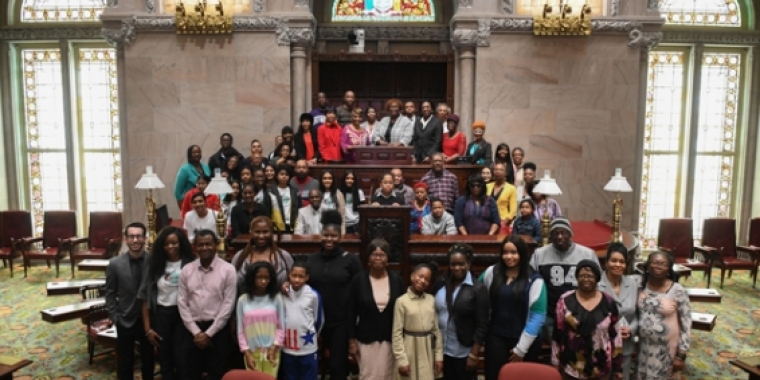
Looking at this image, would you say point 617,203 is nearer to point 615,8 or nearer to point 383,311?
point 383,311

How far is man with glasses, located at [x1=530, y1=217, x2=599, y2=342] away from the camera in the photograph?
200 inches

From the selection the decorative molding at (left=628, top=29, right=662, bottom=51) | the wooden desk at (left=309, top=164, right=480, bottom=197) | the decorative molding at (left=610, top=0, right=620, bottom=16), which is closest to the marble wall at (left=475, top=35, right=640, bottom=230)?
the decorative molding at (left=628, top=29, right=662, bottom=51)

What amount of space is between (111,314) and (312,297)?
181 cm

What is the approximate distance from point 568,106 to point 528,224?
494 centimetres

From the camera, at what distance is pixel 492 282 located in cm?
468

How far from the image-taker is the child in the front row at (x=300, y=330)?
4.62 m

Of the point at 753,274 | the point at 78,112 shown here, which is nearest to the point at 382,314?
the point at 753,274

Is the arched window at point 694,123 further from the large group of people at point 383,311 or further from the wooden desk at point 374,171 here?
the large group of people at point 383,311

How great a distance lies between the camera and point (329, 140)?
9.20 m

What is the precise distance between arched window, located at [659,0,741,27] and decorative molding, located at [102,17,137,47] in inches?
404

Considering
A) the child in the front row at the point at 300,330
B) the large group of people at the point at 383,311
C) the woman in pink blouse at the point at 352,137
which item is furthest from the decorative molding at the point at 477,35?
the child in the front row at the point at 300,330

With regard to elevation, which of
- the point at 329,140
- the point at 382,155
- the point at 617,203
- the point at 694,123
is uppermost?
the point at 694,123

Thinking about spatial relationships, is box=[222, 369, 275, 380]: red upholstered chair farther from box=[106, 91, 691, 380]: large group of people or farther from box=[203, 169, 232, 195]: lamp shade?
box=[203, 169, 232, 195]: lamp shade

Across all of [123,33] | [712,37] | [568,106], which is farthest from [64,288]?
[712,37]
